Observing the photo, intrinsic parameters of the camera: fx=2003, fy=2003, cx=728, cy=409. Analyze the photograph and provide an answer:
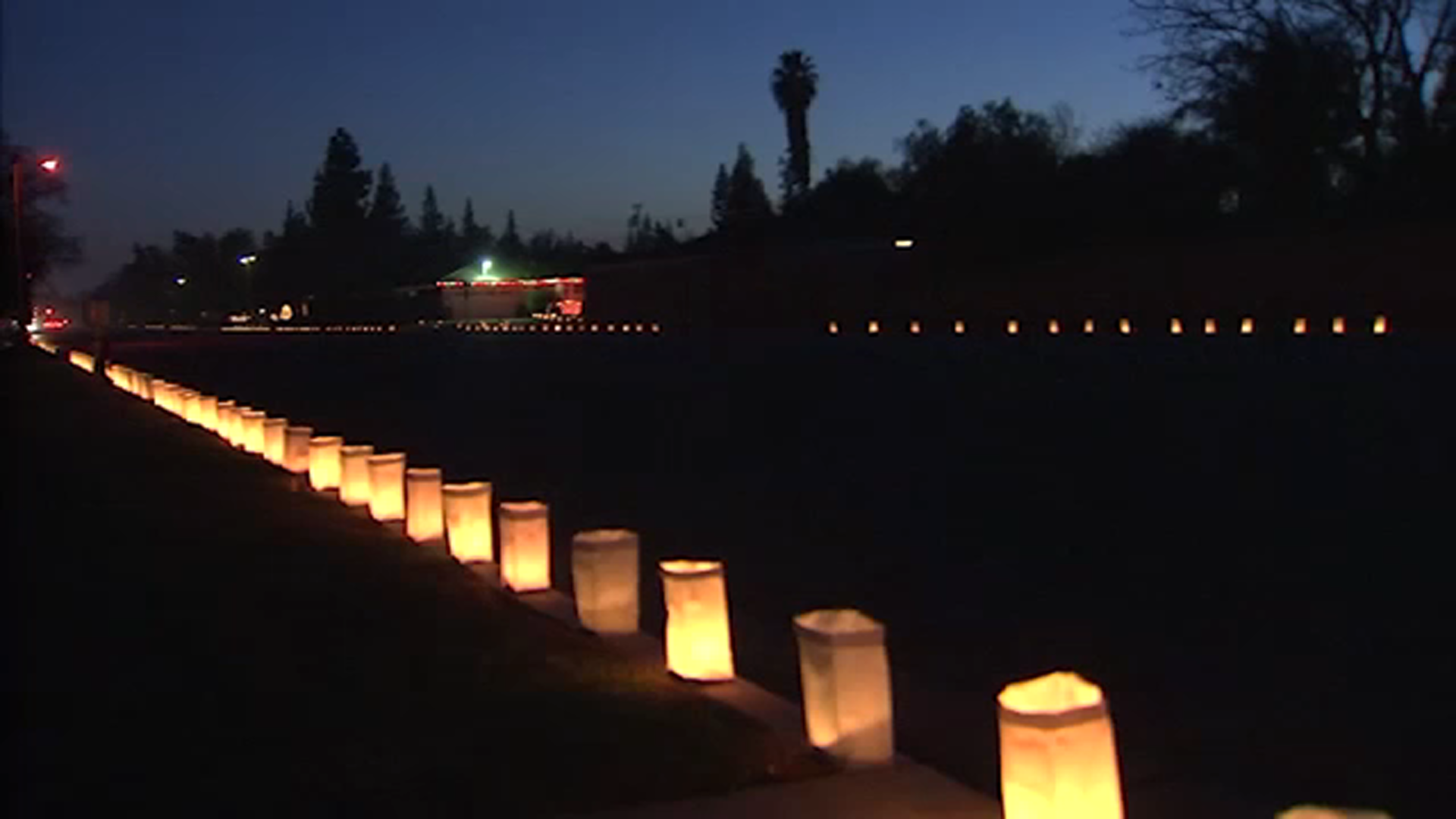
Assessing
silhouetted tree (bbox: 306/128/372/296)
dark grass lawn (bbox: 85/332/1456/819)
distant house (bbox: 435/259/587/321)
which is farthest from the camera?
silhouetted tree (bbox: 306/128/372/296)

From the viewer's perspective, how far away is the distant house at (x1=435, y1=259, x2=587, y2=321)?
127 m

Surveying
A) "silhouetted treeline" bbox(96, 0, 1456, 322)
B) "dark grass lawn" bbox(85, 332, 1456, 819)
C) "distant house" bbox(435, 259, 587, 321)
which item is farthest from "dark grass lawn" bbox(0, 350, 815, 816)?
"distant house" bbox(435, 259, 587, 321)

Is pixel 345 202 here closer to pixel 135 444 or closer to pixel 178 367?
pixel 178 367

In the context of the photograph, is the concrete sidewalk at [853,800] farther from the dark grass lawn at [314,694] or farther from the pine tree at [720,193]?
the pine tree at [720,193]

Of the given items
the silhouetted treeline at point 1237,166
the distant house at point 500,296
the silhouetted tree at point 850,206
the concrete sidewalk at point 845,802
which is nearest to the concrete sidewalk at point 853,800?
the concrete sidewalk at point 845,802

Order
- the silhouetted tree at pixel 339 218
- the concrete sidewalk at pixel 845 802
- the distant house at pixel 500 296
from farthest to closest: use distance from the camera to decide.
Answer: the silhouetted tree at pixel 339 218
the distant house at pixel 500 296
the concrete sidewalk at pixel 845 802

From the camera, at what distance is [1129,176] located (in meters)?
69.2

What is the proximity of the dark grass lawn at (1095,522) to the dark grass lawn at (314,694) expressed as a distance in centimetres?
123

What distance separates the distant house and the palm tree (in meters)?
17.7

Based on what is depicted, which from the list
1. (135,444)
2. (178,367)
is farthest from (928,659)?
(178,367)

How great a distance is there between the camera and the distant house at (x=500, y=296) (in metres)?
127

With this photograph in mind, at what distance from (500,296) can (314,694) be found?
126 m

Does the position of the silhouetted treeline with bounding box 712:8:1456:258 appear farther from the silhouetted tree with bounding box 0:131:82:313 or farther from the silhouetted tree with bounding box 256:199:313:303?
the silhouetted tree with bounding box 256:199:313:303

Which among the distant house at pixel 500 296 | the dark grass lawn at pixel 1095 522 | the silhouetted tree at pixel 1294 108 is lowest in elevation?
the dark grass lawn at pixel 1095 522
